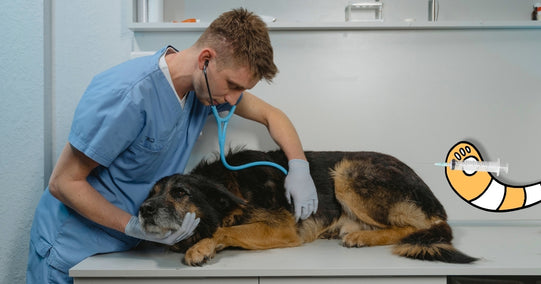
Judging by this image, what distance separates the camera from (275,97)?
6.61 feet

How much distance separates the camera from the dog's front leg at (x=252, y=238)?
1499 mm

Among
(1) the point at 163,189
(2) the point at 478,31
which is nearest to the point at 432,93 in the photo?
(2) the point at 478,31

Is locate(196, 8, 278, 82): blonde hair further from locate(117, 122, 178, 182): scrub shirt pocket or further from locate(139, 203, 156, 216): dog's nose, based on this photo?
locate(139, 203, 156, 216): dog's nose

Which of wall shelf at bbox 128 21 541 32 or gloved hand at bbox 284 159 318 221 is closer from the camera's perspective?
gloved hand at bbox 284 159 318 221

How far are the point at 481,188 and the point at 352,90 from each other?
84 cm

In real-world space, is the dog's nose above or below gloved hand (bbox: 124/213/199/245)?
above

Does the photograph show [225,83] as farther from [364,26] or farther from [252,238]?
[364,26]

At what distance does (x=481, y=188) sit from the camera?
2.02m

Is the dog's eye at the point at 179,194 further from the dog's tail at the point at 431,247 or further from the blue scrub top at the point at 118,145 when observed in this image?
the dog's tail at the point at 431,247

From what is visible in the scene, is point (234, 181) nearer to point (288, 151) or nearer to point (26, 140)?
point (288, 151)

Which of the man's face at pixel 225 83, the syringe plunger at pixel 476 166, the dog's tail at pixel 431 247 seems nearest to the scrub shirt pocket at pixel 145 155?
the man's face at pixel 225 83

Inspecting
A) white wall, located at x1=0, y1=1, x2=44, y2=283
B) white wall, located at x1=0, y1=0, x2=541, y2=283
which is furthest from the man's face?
white wall, located at x1=0, y1=1, x2=44, y2=283

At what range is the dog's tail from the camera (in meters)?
1.36

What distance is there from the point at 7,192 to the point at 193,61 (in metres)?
1.31
